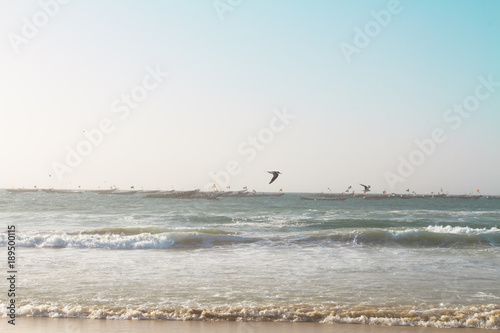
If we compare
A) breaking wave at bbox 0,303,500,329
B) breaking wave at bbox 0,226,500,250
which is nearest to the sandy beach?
breaking wave at bbox 0,303,500,329

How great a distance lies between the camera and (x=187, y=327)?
7.72 metres

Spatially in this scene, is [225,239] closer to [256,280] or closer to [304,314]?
[256,280]

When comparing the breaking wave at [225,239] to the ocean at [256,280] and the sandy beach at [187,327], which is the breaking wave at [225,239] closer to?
the ocean at [256,280]

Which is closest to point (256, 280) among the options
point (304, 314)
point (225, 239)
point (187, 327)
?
point (304, 314)

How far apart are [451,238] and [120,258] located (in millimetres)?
15596

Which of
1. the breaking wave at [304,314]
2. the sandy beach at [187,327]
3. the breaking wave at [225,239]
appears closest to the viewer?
the sandy beach at [187,327]

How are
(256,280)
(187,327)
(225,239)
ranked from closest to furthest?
(187,327)
(256,280)
(225,239)

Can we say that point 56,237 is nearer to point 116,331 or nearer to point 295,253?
point 295,253

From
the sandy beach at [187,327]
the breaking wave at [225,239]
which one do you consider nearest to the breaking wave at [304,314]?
the sandy beach at [187,327]

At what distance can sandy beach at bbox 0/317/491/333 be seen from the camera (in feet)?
24.7

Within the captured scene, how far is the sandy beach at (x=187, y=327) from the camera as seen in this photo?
7.54 metres

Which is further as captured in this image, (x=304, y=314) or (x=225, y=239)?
(x=225, y=239)

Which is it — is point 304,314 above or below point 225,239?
above

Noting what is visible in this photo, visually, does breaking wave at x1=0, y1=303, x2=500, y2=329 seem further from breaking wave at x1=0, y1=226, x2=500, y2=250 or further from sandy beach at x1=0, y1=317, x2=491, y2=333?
breaking wave at x1=0, y1=226, x2=500, y2=250
